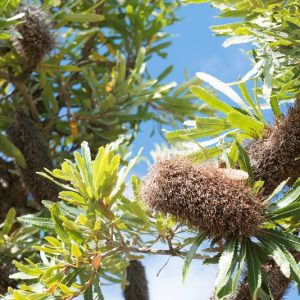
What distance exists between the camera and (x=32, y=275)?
5.47 ft

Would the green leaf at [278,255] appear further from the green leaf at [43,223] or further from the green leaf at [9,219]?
the green leaf at [9,219]

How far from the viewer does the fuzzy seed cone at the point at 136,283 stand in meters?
3.04

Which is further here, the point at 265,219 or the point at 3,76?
the point at 3,76

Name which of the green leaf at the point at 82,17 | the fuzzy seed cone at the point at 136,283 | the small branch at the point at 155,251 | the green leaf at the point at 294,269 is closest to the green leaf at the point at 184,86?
the green leaf at the point at 82,17

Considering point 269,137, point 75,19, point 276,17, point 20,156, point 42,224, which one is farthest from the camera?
point 75,19

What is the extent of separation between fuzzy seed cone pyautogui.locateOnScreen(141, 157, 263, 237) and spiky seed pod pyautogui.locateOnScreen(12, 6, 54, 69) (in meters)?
1.44

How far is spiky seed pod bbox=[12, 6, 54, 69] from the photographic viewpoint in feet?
8.82

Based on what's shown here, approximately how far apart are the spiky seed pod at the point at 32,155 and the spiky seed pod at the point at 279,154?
4.26 feet

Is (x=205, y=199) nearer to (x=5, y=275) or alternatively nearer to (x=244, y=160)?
(x=244, y=160)

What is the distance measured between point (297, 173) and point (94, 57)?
2440 millimetres

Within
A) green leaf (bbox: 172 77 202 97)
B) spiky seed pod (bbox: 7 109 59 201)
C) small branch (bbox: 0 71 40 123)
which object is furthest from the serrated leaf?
green leaf (bbox: 172 77 202 97)

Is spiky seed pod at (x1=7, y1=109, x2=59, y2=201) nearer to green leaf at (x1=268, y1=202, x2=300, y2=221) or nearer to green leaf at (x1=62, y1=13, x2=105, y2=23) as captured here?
green leaf at (x1=62, y1=13, x2=105, y2=23)

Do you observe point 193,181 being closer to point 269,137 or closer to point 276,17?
point 269,137

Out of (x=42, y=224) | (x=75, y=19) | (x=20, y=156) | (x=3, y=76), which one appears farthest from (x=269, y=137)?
(x=3, y=76)
